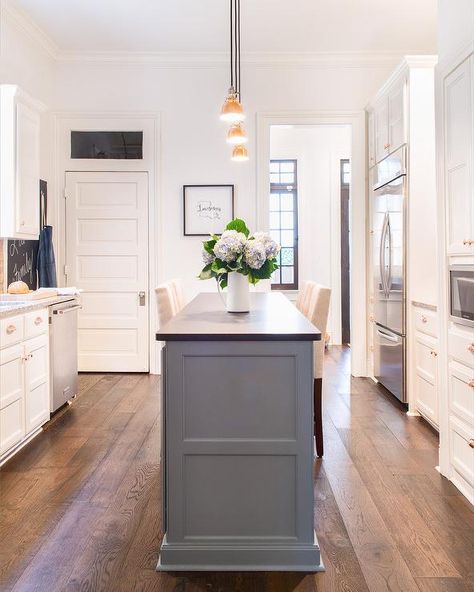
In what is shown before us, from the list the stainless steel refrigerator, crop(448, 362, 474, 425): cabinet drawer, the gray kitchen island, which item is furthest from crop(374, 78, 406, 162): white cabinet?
the gray kitchen island

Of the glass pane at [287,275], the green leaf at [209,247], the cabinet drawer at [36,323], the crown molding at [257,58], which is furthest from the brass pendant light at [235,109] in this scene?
the glass pane at [287,275]

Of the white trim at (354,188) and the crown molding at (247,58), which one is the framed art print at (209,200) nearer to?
the white trim at (354,188)

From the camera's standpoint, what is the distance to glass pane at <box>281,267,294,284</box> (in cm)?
712

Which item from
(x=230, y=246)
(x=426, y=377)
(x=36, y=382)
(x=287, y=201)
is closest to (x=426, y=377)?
(x=426, y=377)

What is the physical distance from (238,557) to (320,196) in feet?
18.8

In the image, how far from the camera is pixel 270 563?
1931mm

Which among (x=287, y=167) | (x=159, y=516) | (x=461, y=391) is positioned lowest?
(x=159, y=516)

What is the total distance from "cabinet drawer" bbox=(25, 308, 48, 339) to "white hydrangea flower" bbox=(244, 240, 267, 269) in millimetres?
1577

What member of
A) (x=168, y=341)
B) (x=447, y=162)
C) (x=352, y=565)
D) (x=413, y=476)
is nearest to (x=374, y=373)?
(x=413, y=476)

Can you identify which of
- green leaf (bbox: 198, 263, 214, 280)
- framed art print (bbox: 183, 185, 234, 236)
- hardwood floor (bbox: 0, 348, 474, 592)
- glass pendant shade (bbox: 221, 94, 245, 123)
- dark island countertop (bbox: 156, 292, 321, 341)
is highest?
glass pendant shade (bbox: 221, 94, 245, 123)

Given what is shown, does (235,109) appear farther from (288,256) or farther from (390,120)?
(288,256)

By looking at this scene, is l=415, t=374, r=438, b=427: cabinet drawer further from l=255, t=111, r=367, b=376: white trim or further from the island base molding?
the island base molding

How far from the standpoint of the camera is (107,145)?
515 cm

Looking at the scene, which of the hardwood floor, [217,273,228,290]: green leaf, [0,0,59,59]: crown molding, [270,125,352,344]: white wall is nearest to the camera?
the hardwood floor
